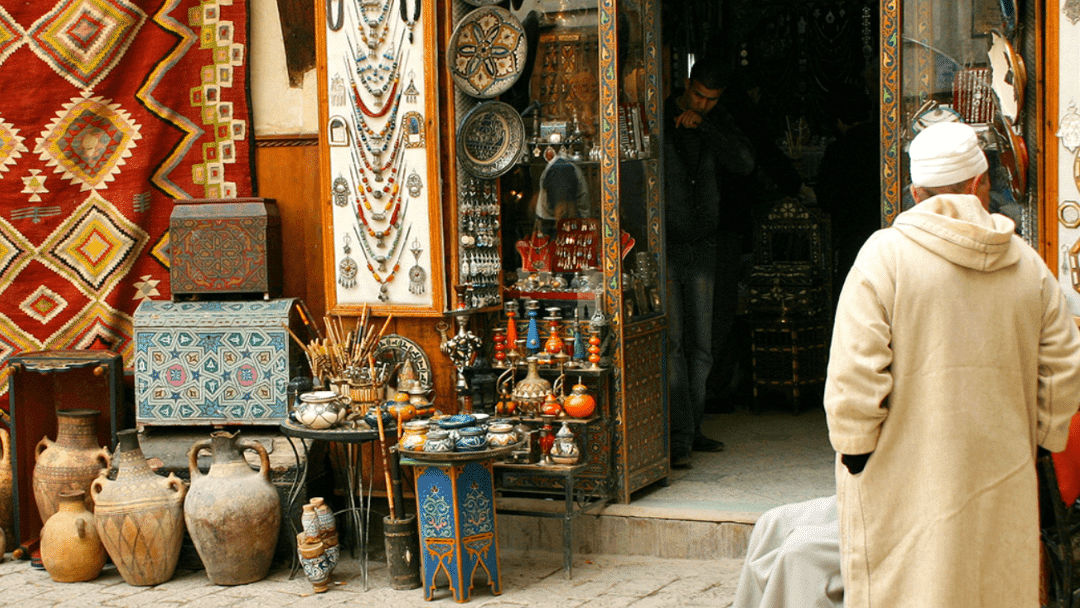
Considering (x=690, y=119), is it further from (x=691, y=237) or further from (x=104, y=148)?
(x=104, y=148)

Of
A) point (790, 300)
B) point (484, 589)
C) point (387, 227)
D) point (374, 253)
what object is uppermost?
point (387, 227)

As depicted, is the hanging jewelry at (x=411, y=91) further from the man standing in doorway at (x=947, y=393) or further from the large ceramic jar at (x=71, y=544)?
the man standing in doorway at (x=947, y=393)

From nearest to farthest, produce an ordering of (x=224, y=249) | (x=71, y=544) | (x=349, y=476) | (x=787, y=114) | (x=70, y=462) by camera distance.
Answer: (x=71, y=544)
(x=349, y=476)
(x=70, y=462)
(x=224, y=249)
(x=787, y=114)

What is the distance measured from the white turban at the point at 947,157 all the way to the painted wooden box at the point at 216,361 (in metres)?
3.68

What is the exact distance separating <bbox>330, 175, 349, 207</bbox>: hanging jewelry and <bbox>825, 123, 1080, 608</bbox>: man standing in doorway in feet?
11.1

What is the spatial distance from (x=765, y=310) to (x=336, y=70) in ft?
11.9

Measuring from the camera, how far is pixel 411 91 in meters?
6.24

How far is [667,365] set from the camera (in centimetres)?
658

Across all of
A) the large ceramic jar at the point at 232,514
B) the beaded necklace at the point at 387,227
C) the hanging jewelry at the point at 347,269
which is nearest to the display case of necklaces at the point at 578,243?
the beaded necklace at the point at 387,227

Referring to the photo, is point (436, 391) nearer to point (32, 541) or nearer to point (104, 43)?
point (32, 541)

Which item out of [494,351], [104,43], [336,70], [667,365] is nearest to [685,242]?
[667,365]

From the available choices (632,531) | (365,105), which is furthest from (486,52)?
(632,531)

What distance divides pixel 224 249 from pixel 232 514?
1607mm

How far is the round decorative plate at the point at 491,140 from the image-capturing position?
627 cm
